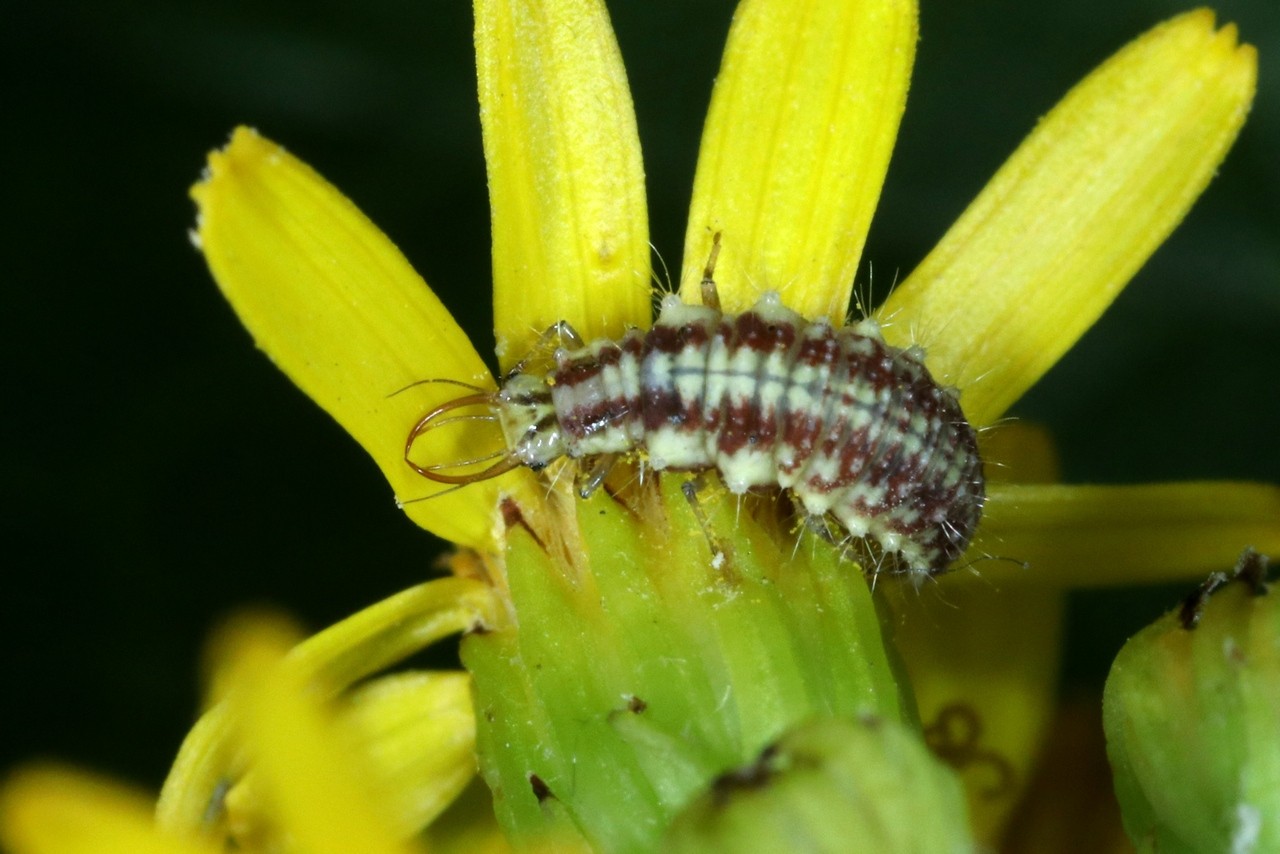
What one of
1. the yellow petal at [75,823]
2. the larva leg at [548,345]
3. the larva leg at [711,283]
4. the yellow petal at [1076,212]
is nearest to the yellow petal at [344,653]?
the larva leg at [548,345]

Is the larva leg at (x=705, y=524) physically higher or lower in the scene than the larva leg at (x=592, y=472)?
lower

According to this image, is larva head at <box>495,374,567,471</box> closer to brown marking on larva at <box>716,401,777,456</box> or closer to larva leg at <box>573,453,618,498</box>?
larva leg at <box>573,453,618,498</box>

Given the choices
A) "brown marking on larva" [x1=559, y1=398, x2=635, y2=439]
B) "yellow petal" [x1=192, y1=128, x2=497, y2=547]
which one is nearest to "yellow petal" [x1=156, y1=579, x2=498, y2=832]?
"yellow petal" [x1=192, y1=128, x2=497, y2=547]

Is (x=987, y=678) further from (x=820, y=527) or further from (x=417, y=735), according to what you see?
(x=417, y=735)

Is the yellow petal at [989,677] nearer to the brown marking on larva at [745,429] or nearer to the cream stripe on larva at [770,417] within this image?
the cream stripe on larva at [770,417]

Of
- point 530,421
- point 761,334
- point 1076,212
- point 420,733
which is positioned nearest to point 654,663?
point 530,421

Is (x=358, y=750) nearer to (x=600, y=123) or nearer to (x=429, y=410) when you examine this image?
(x=429, y=410)
